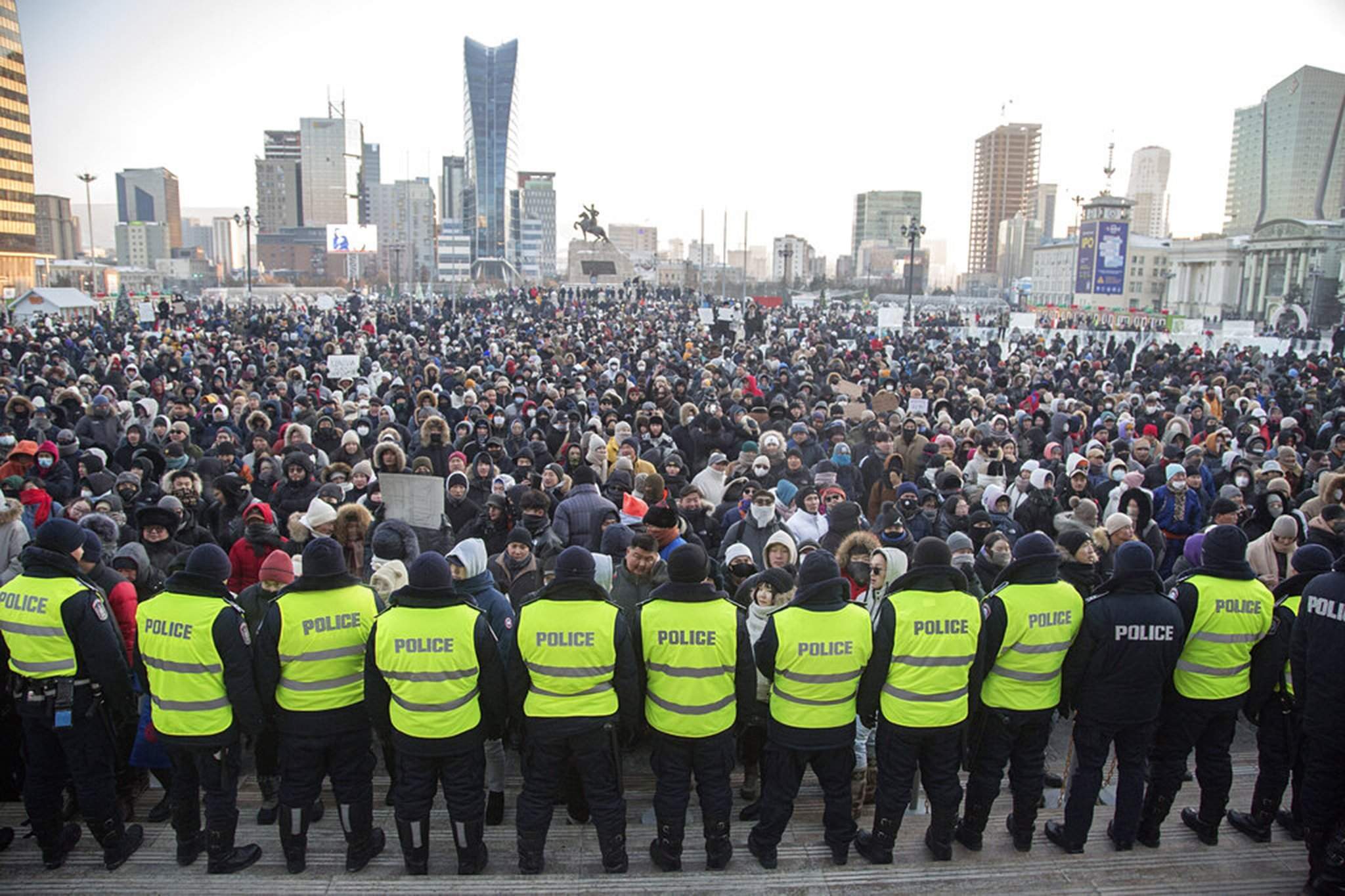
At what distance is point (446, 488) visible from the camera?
8.01 metres

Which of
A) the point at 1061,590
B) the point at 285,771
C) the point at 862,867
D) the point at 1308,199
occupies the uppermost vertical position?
the point at 1308,199

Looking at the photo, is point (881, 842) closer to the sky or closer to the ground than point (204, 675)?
closer to the ground

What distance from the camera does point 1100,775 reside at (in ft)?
15.4

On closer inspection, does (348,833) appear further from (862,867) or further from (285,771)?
(862,867)

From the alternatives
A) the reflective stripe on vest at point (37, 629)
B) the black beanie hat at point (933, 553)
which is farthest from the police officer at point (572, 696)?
the reflective stripe on vest at point (37, 629)

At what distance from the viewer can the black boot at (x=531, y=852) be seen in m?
4.45

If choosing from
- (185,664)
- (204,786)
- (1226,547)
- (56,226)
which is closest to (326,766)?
(204,786)

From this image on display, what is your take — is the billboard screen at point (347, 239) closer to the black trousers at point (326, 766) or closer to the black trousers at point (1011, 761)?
the black trousers at point (326, 766)

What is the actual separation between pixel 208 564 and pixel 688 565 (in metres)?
2.34

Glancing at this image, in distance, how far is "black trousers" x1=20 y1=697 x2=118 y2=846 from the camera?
14.7 ft

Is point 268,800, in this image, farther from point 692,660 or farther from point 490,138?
point 490,138

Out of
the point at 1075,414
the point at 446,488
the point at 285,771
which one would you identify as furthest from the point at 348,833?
the point at 1075,414

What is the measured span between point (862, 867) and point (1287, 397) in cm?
1517

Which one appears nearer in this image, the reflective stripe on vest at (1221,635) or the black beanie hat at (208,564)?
the black beanie hat at (208,564)
